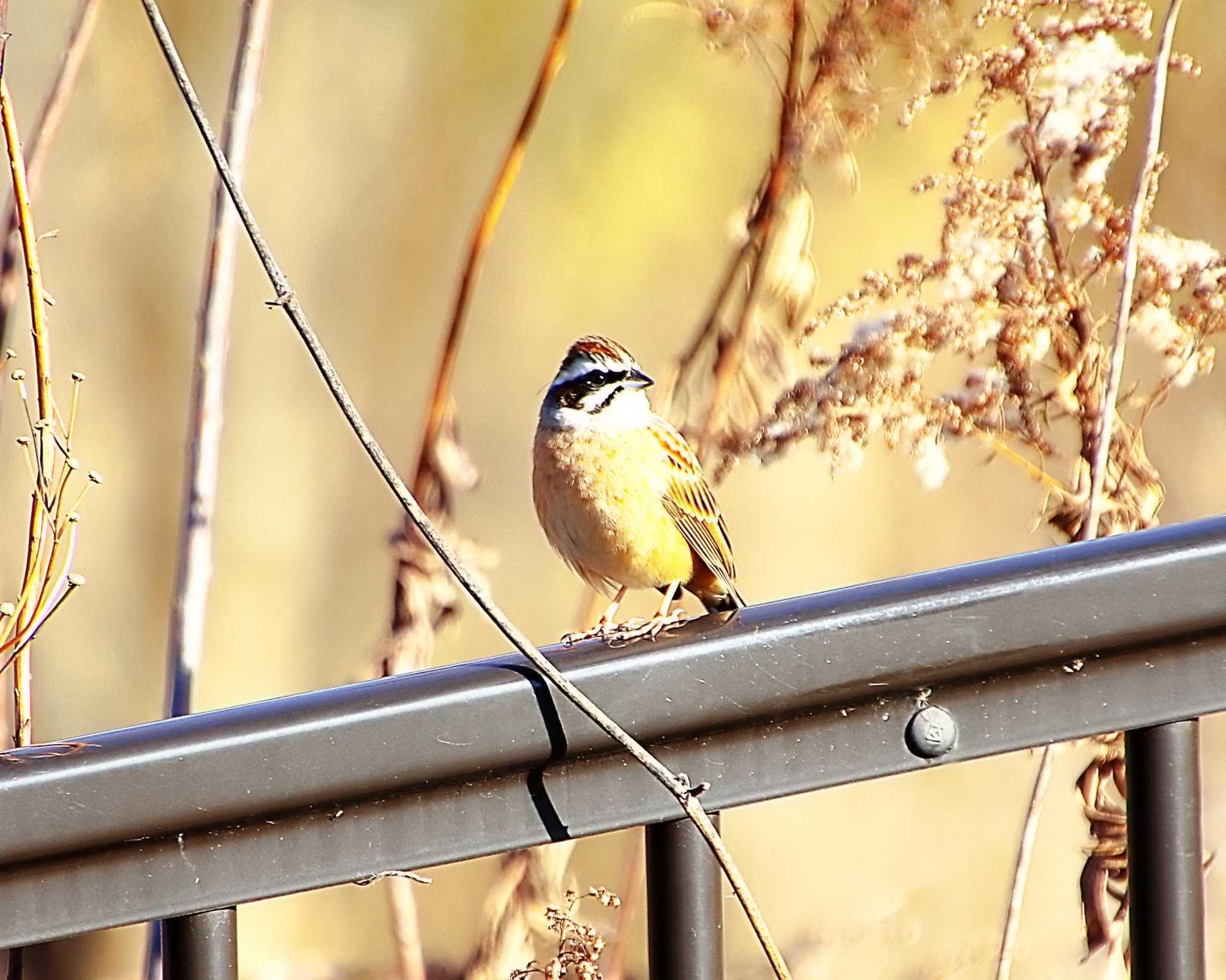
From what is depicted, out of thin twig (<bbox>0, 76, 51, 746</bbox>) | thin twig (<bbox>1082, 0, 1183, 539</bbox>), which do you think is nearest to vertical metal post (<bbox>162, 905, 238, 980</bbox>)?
thin twig (<bbox>0, 76, 51, 746</bbox>)

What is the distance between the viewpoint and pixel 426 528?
3.87ft

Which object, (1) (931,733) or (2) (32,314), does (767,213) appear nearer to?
(2) (32,314)

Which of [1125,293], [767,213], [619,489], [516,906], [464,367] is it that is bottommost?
[516,906]

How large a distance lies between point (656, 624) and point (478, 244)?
1.27 m

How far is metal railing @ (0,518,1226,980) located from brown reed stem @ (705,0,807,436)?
1.72m

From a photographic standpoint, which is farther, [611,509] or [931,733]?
[611,509]

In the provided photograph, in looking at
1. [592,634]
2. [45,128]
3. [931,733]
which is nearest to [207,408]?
[45,128]

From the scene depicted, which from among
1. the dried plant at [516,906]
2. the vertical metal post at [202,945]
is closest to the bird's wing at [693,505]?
the dried plant at [516,906]

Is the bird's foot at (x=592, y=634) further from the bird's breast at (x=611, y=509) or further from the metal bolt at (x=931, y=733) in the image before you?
the metal bolt at (x=931, y=733)

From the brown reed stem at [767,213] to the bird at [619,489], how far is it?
172 millimetres

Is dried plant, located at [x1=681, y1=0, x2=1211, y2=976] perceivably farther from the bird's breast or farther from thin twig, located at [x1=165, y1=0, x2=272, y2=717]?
thin twig, located at [x1=165, y1=0, x2=272, y2=717]

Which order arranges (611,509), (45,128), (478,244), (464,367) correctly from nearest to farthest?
(45,128)
(478,244)
(611,509)
(464,367)

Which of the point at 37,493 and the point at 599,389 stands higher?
the point at 599,389

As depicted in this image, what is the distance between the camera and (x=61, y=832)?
1.13 metres
